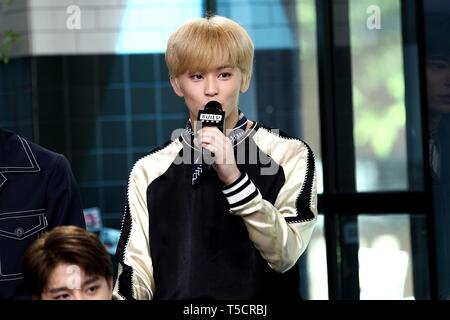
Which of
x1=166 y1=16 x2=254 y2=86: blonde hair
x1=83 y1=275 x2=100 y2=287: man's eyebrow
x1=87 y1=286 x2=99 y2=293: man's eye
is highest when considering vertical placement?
x1=166 y1=16 x2=254 y2=86: blonde hair

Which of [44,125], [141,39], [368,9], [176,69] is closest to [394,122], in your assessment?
[368,9]

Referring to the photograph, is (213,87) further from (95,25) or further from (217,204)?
(95,25)

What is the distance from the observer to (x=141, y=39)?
223 inches

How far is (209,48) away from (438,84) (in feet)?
6.09

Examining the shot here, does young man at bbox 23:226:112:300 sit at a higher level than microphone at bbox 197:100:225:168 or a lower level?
lower

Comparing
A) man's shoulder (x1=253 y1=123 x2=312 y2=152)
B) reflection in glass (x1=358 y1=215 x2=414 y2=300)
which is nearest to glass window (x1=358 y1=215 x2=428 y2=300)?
reflection in glass (x1=358 y1=215 x2=414 y2=300)

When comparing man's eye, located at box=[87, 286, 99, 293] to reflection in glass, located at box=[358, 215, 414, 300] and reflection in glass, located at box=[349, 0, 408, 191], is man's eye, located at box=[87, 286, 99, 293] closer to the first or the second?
reflection in glass, located at box=[358, 215, 414, 300]

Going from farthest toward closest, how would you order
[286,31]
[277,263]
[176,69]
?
[286,31], [176,69], [277,263]

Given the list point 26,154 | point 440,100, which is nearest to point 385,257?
point 440,100

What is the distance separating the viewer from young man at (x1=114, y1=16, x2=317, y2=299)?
6.32 feet

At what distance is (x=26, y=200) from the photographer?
2.35 m

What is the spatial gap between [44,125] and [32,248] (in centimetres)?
389
